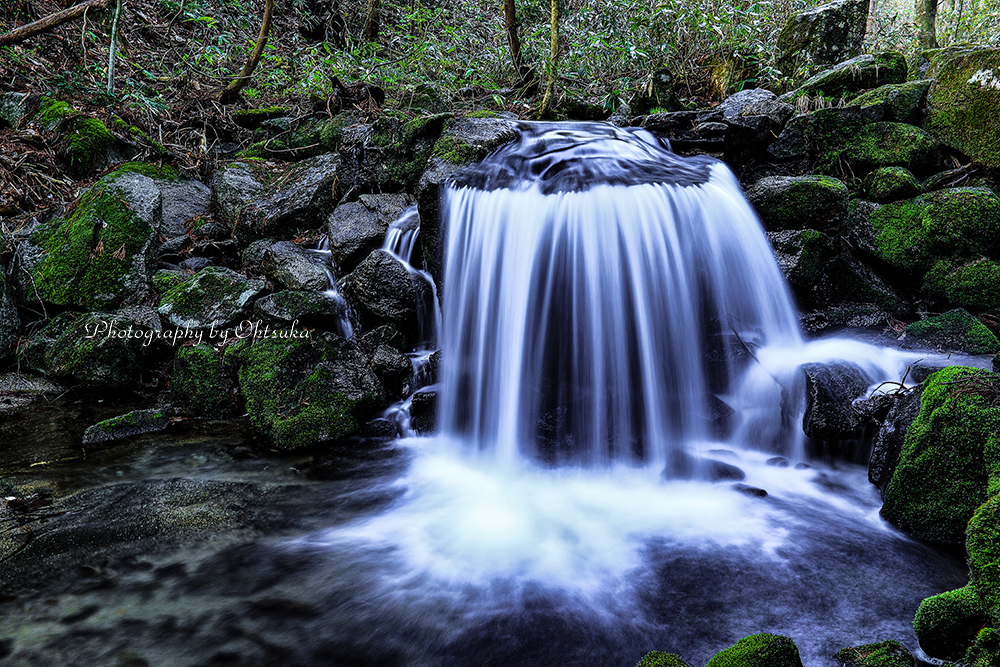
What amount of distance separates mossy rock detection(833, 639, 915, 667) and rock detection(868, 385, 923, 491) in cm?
164

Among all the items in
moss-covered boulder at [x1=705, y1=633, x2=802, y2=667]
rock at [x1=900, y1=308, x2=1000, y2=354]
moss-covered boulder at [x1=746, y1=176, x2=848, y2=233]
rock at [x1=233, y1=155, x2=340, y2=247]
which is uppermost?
rock at [x1=233, y1=155, x2=340, y2=247]

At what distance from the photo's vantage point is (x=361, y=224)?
6535 mm

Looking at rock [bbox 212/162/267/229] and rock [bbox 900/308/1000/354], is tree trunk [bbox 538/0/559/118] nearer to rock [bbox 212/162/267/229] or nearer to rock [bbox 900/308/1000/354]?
rock [bbox 212/162/267/229]

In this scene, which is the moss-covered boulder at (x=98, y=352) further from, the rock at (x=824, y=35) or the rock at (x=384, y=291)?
the rock at (x=824, y=35)

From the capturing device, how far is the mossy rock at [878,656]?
200 cm

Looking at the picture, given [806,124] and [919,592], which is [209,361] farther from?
[806,124]

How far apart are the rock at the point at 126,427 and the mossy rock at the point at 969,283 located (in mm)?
7578

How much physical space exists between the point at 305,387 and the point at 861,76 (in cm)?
758

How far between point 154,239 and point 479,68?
6.67 meters

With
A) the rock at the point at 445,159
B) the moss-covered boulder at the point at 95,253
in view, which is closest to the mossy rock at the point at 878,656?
the rock at the point at 445,159

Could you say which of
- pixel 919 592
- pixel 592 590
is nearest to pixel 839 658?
pixel 919 592

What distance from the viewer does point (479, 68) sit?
1027 cm

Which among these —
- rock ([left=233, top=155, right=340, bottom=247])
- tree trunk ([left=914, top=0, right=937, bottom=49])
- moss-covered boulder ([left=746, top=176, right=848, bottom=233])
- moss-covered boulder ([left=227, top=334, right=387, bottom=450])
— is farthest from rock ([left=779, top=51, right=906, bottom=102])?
moss-covered boulder ([left=227, top=334, right=387, bottom=450])

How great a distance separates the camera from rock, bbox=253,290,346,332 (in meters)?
5.56
